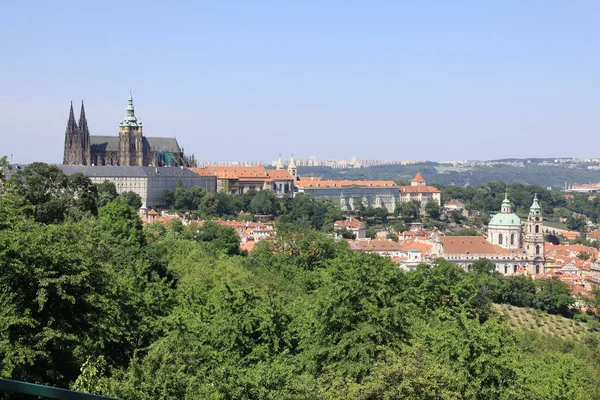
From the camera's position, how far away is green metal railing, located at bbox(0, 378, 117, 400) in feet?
16.4

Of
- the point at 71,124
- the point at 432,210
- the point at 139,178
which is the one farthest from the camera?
the point at 432,210

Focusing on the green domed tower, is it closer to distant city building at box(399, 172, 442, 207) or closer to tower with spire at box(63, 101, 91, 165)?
tower with spire at box(63, 101, 91, 165)

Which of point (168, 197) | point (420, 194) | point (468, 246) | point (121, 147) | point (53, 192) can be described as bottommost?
point (468, 246)

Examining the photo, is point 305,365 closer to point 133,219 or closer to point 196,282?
point 196,282

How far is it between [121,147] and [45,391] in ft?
405

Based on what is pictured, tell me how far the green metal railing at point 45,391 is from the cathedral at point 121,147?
389 ft

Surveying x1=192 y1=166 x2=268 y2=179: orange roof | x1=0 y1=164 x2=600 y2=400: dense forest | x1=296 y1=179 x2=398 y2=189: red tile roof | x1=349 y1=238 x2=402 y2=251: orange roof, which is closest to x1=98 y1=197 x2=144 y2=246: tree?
x1=0 y1=164 x2=600 y2=400: dense forest

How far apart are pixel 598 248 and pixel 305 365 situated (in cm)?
10580

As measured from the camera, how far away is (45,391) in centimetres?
510

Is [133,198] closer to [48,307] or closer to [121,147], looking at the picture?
[121,147]

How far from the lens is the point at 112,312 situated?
56.6ft

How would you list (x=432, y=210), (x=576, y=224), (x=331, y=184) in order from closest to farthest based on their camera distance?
(x=432, y=210) → (x=576, y=224) → (x=331, y=184)

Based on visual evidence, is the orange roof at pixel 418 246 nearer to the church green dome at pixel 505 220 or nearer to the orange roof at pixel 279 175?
the church green dome at pixel 505 220

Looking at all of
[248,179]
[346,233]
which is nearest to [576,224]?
[248,179]
